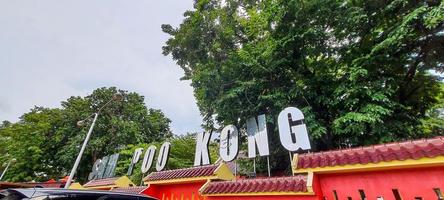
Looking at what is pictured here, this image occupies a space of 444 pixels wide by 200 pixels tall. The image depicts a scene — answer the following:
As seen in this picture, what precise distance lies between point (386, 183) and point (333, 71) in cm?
819

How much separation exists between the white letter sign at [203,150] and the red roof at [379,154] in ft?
15.7

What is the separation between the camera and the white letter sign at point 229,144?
870 centimetres

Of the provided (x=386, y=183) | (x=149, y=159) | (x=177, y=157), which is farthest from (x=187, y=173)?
(x=177, y=157)

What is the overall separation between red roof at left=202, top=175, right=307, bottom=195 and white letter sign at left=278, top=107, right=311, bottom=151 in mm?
1346

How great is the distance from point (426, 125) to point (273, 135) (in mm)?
7748

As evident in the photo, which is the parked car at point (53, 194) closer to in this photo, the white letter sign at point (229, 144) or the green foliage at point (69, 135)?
the white letter sign at point (229, 144)

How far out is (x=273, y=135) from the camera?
41.7 ft

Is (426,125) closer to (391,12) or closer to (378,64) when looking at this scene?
(378,64)

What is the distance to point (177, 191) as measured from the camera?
29.7 ft

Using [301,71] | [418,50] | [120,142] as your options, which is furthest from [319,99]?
[120,142]

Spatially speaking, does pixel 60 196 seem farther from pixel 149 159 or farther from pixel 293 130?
pixel 149 159

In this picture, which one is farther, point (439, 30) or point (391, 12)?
point (391, 12)

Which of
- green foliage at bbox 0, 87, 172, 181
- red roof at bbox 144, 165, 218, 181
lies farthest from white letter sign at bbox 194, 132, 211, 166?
green foliage at bbox 0, 87, 172, 181

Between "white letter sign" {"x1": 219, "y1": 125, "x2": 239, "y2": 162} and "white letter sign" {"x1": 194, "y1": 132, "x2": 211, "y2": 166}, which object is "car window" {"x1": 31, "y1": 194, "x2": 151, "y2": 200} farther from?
"white letter sign" {"x1": 194, "y1": 132, "x2": 211, "y2": 166}
